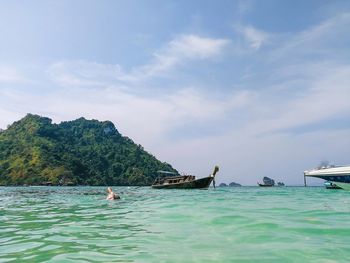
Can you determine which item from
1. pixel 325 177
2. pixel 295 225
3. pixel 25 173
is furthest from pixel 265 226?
pixel 25 173

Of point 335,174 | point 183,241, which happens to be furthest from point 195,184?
point 183,241

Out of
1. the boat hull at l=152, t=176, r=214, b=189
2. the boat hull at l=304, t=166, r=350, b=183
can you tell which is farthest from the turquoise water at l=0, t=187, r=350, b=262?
the boat hull at l=152, t=176, r=214, b=189

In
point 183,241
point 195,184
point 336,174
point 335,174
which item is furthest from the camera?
point 195,184

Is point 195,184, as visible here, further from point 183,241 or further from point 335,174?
point 183,241

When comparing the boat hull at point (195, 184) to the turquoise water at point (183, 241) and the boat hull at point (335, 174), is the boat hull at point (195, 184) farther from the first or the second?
the turquoise water at point (183, 241)

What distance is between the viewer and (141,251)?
8008 mm

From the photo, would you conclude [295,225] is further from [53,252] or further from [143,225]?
[53,252]

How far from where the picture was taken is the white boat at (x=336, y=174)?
41737 mm

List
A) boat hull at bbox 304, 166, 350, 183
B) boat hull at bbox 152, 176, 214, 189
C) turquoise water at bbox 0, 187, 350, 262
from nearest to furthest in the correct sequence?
turquoise water at bbox 0, 187, 350, 262 < boat hull at bbox 304, 166, 350, 183 < boat hull at bbox 152, 176, 214, 189

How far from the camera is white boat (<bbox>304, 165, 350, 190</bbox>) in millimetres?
41737

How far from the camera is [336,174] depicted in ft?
141

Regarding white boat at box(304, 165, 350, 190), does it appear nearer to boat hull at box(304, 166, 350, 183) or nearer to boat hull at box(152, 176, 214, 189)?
boat hull at box(304, 166, 350, 183)

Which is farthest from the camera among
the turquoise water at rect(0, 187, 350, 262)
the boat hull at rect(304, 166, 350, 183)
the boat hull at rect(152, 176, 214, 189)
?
the boat hull at rect(152, 176, 214, 189)

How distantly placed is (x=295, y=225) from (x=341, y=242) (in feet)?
9.70
